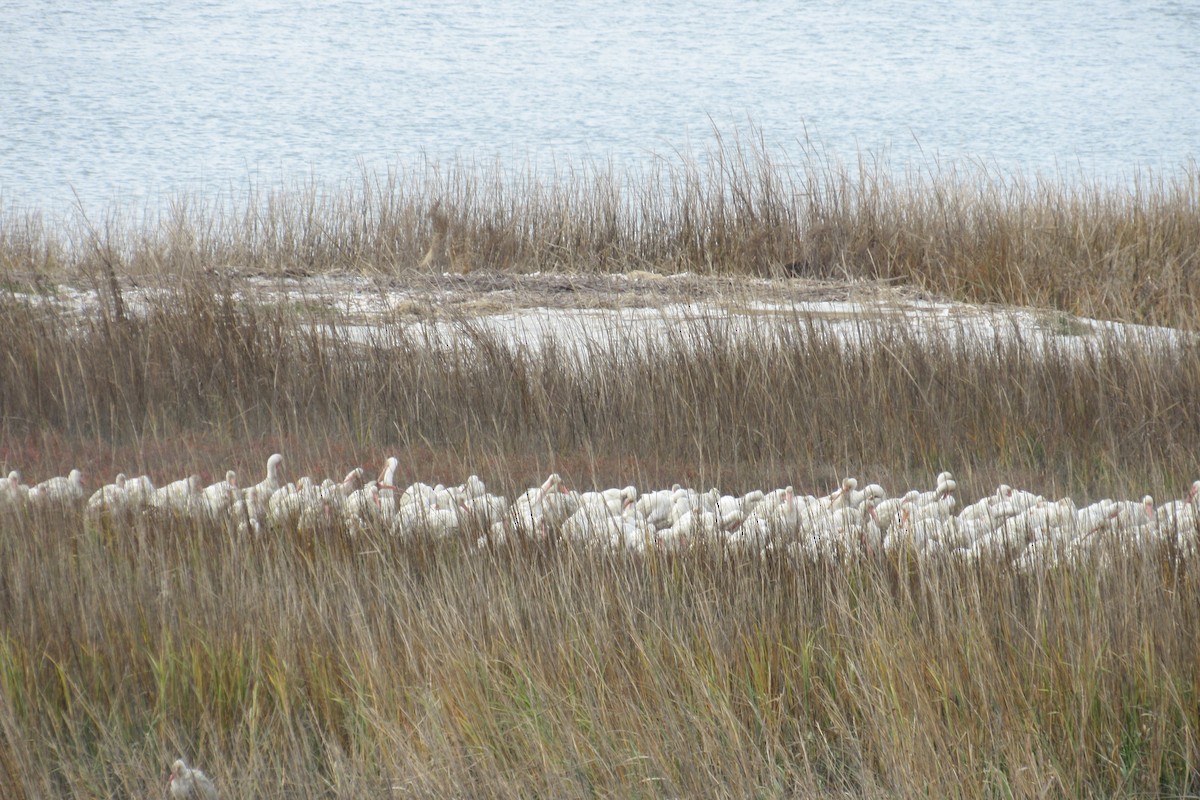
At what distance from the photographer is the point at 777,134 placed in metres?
30.0

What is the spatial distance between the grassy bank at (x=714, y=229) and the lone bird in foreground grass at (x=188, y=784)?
25.0ft

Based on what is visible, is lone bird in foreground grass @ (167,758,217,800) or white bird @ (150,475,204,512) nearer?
lone bird in foreground grass @ (167,758,217,800)

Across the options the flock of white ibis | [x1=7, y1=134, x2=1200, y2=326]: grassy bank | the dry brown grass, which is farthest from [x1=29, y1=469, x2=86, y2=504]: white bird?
[x1=7, y1=134, x2=1200, y2=326]: grassy bank

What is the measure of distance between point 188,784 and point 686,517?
1805 mm

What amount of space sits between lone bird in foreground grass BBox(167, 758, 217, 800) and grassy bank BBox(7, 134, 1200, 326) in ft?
25.0

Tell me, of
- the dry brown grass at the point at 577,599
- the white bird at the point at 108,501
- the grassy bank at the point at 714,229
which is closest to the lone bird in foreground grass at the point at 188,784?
the dry brown grass at the point at 577,599

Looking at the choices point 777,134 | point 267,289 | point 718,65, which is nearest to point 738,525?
point 267,289

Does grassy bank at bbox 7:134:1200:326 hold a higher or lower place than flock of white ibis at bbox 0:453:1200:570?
lower

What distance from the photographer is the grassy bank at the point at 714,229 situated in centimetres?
953

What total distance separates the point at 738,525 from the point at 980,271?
6.61 meters

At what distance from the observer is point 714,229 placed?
35.9 ft

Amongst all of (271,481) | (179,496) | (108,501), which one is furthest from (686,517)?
(108,501)

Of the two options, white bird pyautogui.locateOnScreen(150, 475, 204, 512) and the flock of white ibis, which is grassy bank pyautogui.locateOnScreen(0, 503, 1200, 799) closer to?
the flock of white ibis

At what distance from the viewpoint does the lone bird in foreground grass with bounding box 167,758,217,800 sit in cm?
219
